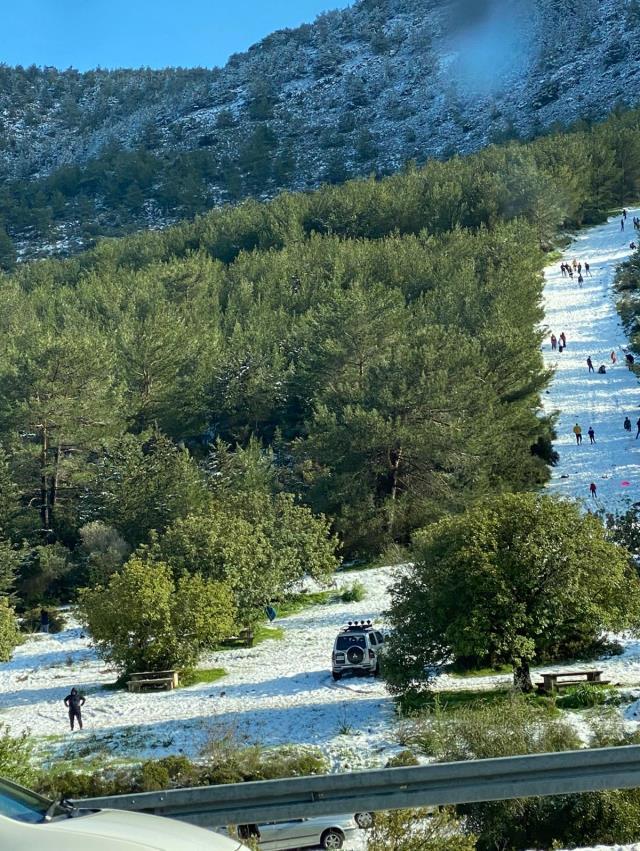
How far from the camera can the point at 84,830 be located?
3520mm

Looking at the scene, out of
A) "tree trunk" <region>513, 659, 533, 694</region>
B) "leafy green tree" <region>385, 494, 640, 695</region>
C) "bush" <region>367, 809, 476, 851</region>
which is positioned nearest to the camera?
"bush" <region>367, 809, 476, 851</region>

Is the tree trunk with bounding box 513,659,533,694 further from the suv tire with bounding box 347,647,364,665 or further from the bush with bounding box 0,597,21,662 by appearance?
the bush with bounding box 0,597,21,662

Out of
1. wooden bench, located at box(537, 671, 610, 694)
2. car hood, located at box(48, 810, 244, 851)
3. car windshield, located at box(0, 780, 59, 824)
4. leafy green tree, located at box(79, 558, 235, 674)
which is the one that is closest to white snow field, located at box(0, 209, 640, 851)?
wooden bench, located at box(537, 671, 610, 694)

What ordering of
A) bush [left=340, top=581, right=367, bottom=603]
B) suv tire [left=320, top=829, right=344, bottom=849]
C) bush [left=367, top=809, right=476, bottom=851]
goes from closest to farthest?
bush [left=367, top=809, right=476, bottom=851] → suv tire [left=320, top=829, right=344, bottom=849] → bush [left=340, top=581, right=367, bottom=603]

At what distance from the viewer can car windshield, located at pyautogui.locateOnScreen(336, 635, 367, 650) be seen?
24.8 metres

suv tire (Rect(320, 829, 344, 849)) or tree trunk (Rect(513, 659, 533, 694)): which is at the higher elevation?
suv tire (Rect(320, 829, 344, 849))

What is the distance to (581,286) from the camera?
73.6 meters

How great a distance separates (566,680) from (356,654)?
5.30m

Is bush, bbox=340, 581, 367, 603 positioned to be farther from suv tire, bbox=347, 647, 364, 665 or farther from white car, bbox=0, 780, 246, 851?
white car, bbox=0, 780, 246, 851

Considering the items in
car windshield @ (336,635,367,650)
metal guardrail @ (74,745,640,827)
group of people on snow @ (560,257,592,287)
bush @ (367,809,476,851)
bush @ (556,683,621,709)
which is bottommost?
bush @ (556,683,621,709)

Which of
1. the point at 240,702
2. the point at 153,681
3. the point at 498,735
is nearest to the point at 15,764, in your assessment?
the point at 498,735

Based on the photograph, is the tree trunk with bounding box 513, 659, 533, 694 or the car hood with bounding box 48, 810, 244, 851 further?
the tree trunk with bounding box 513, 659, 533, 694

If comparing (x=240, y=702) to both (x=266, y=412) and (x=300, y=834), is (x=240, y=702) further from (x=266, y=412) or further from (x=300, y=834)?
(x=266, y=412)

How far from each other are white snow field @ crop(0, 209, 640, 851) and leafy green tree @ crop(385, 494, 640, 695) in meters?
1.34
